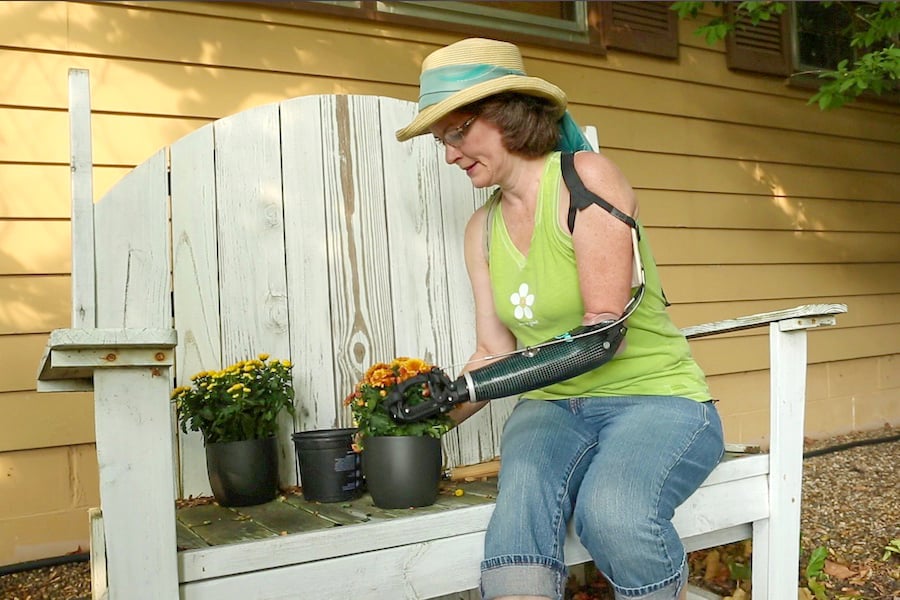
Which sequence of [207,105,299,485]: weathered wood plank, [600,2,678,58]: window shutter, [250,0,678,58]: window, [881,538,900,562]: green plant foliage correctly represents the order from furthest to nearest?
[600,2,678,58]: window shutter → [250,0,678,58]: window → [881,538,900,562]: green plant foliage → [207,105,299,485]: weathered wood plank

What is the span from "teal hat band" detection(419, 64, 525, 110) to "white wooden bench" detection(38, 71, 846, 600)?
0.45 m

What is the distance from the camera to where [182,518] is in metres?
1.59

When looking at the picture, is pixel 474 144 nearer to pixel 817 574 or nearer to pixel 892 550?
pixel 817 574

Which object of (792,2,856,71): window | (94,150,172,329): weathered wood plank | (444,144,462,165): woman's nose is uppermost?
(792,2,856,71): window

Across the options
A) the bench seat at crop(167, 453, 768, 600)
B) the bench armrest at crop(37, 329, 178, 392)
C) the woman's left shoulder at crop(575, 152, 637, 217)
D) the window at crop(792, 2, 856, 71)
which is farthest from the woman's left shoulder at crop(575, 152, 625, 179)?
the window at crop(792, 2, 856, 71)

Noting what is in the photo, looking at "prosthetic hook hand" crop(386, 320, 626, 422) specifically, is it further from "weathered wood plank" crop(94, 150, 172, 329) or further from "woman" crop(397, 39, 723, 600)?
"weathered wood plank" crop(94, 150, 172, 329)

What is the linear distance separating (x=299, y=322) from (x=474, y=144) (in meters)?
0.63

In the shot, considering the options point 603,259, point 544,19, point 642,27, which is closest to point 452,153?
point 603,259

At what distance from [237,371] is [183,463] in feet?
0.94

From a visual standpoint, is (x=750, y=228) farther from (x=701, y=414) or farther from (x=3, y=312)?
(x=3, y=312)

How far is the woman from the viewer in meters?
1.42

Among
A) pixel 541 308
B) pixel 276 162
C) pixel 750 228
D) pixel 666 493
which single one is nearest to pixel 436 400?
pixel 541 308

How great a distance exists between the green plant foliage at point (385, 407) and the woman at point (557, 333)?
175 millimetres

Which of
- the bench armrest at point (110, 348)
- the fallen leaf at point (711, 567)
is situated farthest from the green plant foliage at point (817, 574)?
the bench armrest at point (110, 348)
